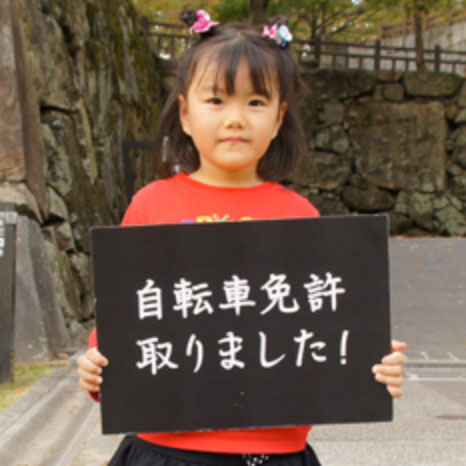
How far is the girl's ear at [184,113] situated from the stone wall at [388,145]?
44.6 ft

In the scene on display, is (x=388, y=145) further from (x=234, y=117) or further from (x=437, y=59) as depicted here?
(x=234, y=117)

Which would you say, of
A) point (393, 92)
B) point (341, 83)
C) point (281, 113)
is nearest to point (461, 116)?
point (393, 92)

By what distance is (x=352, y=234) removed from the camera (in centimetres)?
144

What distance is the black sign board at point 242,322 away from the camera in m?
1.41

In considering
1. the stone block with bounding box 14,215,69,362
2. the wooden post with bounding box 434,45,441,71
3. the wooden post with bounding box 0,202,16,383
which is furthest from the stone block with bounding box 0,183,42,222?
the wooden post with bounding box 434,45,441,71

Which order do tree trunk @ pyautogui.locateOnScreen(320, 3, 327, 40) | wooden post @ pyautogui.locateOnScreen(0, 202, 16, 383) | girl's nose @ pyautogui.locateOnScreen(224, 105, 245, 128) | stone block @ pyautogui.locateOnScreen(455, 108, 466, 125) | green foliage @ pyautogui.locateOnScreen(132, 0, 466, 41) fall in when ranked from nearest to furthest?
1. girl's nose @ pyautogui.locateOnScreen(224, 105, 245, 128)
2. wooden post @ pyautogui.locateOnScreen(0, 202, 16, 383)
3. stone block @ pyautogui.locateOnScreen(455, 108, 466, 125)
4. green foliage @ pyautogui.locateOnScreen(132, 0, 466, 41)
5. tree trunk @ pyautogui.locateOnScreen(320, 3, 327, 40)

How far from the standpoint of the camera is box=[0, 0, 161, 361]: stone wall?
4.53 metres

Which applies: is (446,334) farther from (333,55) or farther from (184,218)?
(333,55)

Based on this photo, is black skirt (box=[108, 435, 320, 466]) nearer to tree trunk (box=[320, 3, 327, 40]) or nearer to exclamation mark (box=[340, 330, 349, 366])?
exclamation mark (box=[340, 330, 349, 366])

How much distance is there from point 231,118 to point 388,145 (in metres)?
14.4

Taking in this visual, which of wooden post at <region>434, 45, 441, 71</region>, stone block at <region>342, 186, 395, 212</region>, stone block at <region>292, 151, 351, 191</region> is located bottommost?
stone block at <region>342, 186, 395, 212</region>

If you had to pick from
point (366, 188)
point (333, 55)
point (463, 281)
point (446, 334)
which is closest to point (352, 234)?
point (446, 334)

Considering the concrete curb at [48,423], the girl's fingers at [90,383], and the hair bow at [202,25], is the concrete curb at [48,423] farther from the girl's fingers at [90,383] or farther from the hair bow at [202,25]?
the hair bow at [202,25]

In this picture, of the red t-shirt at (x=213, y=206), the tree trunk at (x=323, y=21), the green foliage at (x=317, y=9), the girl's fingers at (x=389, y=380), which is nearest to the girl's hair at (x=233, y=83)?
the red t-shirt at (x=213, y=206)
